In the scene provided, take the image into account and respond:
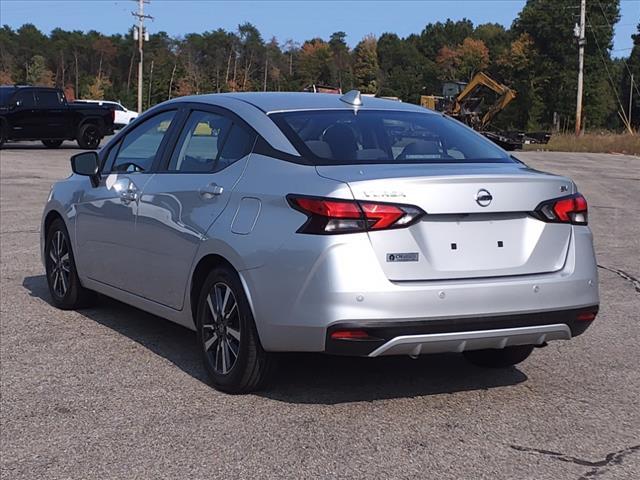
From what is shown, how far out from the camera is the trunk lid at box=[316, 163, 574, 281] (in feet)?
14.3

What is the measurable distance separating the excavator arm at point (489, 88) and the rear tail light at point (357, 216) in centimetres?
4103

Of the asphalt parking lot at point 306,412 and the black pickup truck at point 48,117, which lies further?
the black pickup truck at point 48,117

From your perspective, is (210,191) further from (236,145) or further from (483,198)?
(483,198)

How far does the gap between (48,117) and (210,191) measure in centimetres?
2491

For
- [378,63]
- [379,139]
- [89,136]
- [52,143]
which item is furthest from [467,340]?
[378,63]

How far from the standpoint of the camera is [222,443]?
14.0ft

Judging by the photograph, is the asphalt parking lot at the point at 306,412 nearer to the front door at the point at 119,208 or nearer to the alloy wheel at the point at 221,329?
the alloy wheel at the point at 221,329

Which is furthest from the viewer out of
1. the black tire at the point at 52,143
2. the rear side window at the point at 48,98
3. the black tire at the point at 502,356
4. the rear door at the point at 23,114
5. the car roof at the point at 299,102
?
the black tire at the point at 52,143

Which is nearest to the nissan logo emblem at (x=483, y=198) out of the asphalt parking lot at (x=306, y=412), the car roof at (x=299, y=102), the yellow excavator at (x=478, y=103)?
the asphalt parking lot at (x=306, y=412)

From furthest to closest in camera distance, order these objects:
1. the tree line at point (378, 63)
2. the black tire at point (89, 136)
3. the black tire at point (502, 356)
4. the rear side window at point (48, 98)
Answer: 1. the tree line at point (378, 63)
2. the black tire at point (89, 136)
3. the rear side window at point (48, 98)
4. the black tire at point (502, 356)

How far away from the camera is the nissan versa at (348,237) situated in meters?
4.32

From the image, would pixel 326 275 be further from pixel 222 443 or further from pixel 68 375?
pixel 68 375

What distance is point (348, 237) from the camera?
4297mm

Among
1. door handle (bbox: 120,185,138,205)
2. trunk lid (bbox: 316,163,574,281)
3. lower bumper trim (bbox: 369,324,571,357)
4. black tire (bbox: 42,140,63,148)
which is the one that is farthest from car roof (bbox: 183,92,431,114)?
black tire (bbox: 42,140,63,148)
